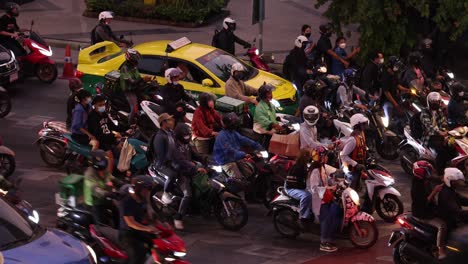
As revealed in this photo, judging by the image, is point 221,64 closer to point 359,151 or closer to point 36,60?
point 36,60

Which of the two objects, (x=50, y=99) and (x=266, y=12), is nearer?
(x=50, y=99)

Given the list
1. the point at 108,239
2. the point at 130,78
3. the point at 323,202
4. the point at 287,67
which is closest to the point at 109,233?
the point at 108,239

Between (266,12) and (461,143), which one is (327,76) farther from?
(266,12)

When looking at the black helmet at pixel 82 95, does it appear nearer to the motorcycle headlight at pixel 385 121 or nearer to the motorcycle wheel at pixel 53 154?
the motorcycle wheel at pixel 53 154

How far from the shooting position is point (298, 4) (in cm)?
3416

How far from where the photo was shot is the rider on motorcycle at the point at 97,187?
15539mm

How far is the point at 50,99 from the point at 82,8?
9.05m

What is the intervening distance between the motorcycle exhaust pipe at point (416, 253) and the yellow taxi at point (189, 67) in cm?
707

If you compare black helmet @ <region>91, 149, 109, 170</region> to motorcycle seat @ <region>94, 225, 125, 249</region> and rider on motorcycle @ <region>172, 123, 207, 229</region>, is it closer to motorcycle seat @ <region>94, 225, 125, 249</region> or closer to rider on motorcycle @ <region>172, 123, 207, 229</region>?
motorcycle seat @ <region>94, 225, 125, 249</region>

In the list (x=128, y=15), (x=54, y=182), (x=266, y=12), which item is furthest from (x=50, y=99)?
(x=266, y=12)

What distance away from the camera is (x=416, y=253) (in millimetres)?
15398

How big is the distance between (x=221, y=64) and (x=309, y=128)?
4524 mm

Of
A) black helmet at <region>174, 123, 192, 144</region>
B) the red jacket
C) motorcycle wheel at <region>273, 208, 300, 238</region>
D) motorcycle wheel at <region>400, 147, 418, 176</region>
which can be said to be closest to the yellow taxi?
the red jacket

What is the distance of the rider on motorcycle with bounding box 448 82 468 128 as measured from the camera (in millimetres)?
20625
